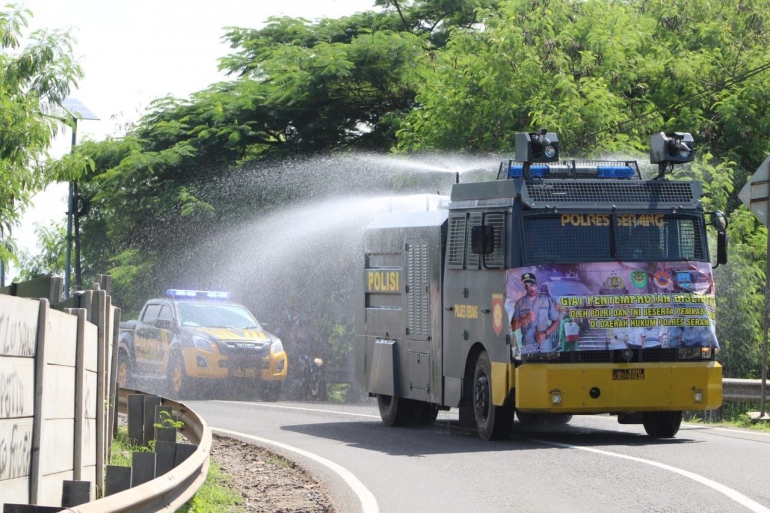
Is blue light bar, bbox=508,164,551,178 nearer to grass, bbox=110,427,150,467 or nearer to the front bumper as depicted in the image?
the front bumper

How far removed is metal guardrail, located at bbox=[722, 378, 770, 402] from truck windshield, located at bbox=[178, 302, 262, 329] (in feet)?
34.6

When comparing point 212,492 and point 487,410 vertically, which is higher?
point 487,410

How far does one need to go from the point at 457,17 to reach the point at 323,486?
90.6 feet

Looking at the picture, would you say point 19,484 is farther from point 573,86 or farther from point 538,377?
point 573,86

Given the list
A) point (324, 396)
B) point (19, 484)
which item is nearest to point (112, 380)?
point (19, 484)

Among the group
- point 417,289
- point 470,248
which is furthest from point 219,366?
point 470,248

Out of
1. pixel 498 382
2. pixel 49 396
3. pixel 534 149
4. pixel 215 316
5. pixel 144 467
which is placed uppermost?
pixel 534 149

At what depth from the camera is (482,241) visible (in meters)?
14.1

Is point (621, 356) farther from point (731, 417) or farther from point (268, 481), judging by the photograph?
point (731, 417)

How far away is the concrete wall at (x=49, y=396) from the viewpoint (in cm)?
737

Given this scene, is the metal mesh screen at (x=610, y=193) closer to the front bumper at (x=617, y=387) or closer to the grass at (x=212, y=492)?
the front bumper at (x=617, y=387)

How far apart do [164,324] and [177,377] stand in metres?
1.26

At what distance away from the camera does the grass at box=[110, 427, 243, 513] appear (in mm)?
9727

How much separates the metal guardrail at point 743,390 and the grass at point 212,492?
25.6 ft
